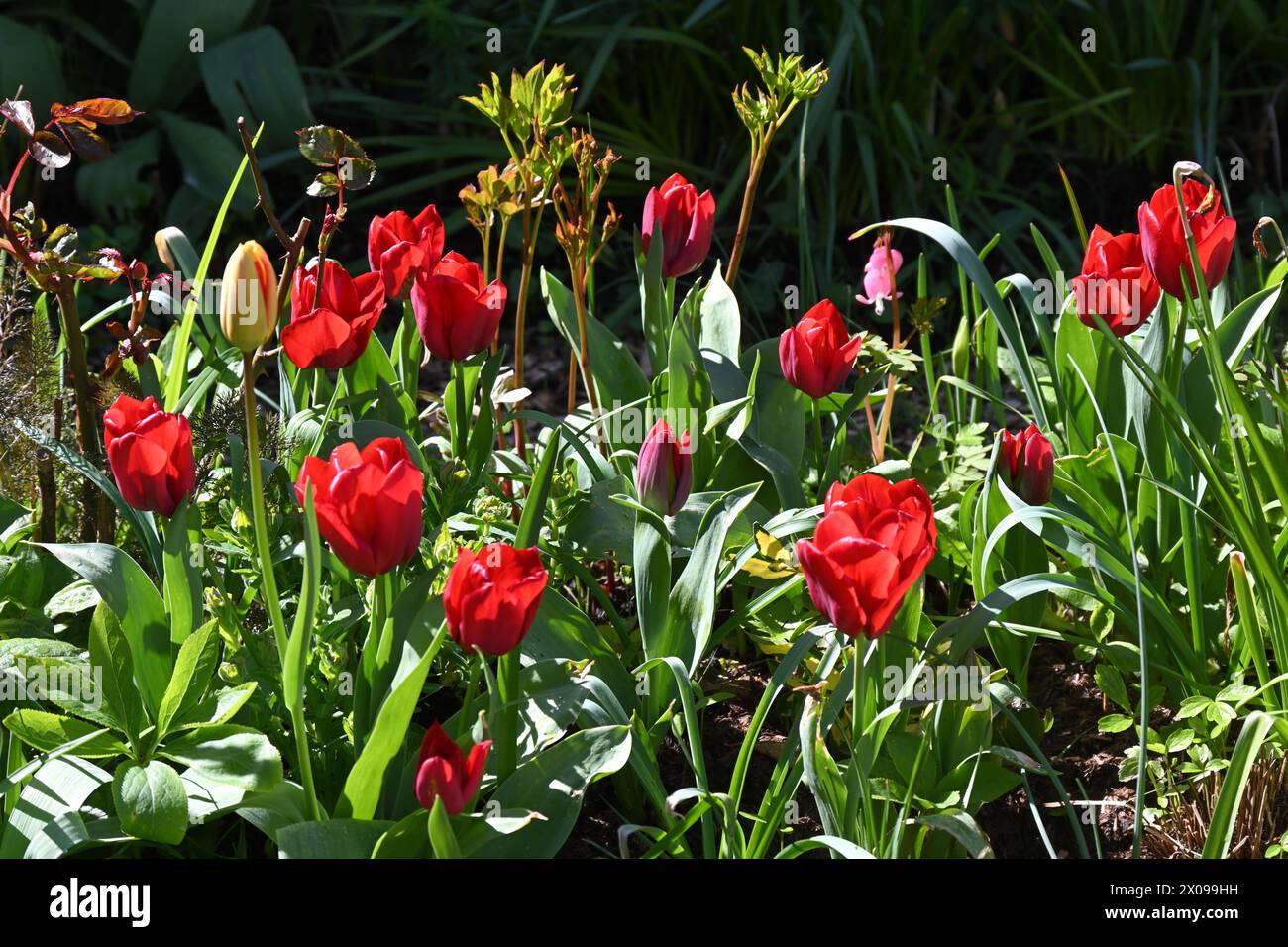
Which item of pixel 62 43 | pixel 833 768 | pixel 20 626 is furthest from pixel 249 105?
pixel 833 768

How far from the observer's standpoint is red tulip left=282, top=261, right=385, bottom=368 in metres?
1.49

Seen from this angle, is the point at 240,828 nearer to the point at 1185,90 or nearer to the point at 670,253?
the point at 670,253

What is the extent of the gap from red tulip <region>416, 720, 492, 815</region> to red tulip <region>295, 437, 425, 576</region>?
16cm

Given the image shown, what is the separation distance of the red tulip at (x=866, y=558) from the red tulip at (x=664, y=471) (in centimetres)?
30

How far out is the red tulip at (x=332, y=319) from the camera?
4.90ft

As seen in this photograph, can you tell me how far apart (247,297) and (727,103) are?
110 inches

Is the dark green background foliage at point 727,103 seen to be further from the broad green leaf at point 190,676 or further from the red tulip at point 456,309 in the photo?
the broad green leaf at point 190,676

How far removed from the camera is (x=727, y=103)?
372cm

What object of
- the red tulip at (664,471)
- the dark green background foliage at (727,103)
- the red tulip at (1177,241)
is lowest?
the red tulip at (664,471)

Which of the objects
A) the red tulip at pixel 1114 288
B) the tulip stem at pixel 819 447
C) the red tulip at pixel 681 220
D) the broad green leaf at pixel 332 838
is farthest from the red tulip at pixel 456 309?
the red tulip at pixel 1114 288

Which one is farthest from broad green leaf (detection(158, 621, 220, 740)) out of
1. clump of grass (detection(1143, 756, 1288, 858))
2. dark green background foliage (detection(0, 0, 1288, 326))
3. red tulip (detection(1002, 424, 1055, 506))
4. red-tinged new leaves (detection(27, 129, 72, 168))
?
dark green background foliage (detection(0, 0, 1288, 326))

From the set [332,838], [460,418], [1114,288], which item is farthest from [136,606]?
[1114,288]

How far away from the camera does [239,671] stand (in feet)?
4.68

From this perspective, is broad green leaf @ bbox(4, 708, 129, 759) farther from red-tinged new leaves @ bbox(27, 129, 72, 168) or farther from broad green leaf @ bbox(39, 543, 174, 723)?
red-tinged new leaves @ bbox(27, 129, 72, 168)
